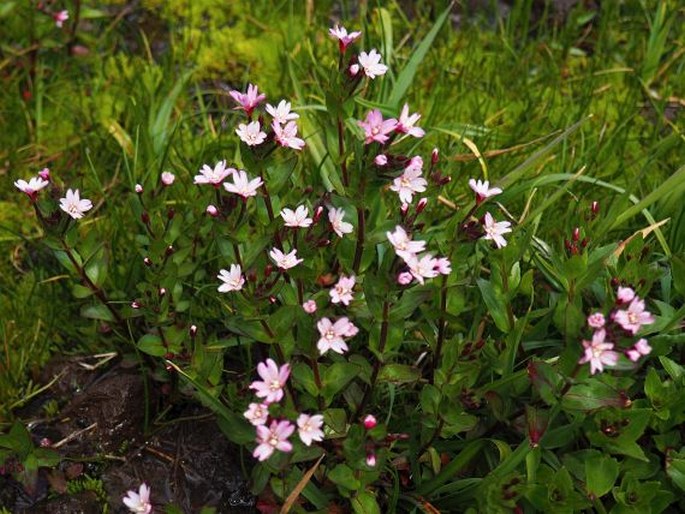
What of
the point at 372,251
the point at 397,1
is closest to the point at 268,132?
the point at 372,251

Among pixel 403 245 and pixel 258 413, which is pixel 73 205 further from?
pixel 403 245

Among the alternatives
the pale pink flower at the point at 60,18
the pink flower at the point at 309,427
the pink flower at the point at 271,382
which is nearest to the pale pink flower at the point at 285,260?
the pink flower at the point at 271,382

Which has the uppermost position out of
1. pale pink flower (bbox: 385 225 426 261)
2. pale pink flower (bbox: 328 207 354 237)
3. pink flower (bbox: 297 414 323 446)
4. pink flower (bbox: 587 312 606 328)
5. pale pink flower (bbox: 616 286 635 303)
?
pale pink flower (bbox: 616 286 635 303)

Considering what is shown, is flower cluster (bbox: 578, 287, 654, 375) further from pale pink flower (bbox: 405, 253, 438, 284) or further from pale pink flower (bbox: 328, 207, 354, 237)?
pale pink flower (bbox: 328, 207, 354, 237)

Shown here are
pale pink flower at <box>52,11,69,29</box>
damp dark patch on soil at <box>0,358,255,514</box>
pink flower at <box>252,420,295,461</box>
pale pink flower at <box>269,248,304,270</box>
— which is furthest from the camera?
pale pink flower at <box>52,11,69,29</box>

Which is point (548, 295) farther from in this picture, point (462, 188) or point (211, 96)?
point (211, 96)

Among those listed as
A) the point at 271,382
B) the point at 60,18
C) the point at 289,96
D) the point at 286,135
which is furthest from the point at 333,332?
the point at 60,18

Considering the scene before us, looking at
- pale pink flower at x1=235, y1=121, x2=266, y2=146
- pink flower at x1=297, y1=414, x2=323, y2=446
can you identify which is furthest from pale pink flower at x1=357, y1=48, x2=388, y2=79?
pink flower at x1=297, y1=414, x2=323, y2=446
